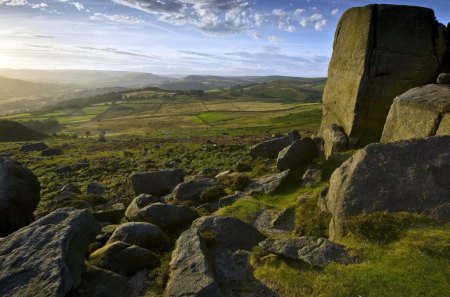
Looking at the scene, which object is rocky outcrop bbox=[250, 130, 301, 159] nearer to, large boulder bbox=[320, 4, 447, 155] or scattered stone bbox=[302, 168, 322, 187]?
large boulder bbox=[320, 4, 447, 155]

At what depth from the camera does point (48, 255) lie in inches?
537

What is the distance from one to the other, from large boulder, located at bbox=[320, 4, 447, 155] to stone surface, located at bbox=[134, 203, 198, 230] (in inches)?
532

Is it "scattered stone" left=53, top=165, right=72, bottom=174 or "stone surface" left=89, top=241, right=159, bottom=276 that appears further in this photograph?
"scattered stone" left=53, top=165, right=72, bottom=174

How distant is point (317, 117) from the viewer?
427 feet

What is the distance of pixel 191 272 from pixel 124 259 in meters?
3.70

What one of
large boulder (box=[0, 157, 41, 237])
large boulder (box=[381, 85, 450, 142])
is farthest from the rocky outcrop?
large boulder (box=[0, 157, 41, 237])

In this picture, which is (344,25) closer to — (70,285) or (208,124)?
(70,285)

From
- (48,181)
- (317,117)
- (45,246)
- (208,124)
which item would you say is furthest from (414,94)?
(208,124)

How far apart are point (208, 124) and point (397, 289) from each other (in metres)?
134

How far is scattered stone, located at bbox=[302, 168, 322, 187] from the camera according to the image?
84.3ft

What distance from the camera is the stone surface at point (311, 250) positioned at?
1359 centimetres

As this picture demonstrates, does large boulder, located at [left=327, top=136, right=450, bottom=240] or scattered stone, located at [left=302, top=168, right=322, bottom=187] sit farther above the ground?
large boulder, located at [left=327, top=136, right=450, bottom=240]

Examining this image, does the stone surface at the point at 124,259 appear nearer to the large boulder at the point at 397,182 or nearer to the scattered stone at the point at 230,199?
the large boulder at the point at 397,182

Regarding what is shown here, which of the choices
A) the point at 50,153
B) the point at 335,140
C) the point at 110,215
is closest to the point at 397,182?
the point at 335,140
